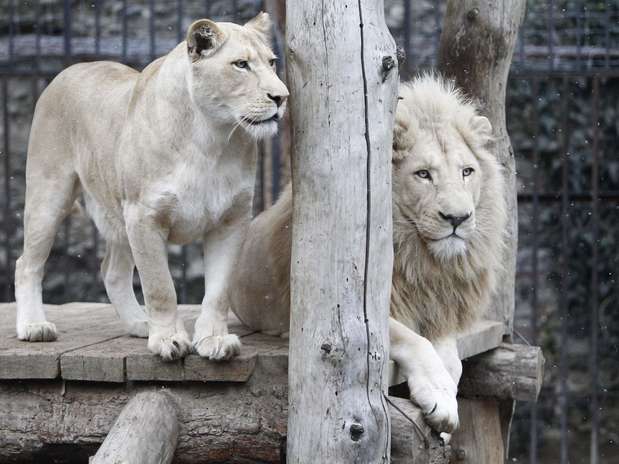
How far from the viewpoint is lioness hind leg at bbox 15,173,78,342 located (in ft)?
14.3

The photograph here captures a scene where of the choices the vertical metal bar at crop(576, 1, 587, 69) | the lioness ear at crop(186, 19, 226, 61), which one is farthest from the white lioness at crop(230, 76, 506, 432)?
the vertical metal bar at crop(576, 1, 587, 69)

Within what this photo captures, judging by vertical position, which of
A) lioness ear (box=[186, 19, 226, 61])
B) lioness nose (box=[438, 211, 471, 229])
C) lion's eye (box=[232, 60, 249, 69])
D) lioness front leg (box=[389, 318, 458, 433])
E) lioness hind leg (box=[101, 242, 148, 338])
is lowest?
lioness front leg (box=[389, 318, 458, 433])

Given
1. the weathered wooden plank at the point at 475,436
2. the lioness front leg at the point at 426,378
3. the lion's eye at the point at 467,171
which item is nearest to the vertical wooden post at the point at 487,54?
the weathered wooden plank at the point at 475,436

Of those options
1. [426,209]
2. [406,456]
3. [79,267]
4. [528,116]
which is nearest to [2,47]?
[79,267]

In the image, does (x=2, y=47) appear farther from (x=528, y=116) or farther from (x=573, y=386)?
(x=573, y=386)

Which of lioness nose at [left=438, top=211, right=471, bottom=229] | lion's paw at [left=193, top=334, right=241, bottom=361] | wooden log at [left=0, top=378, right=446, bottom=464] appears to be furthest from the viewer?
lioness nose at [left=438, top=211, right=471, bottom=229]

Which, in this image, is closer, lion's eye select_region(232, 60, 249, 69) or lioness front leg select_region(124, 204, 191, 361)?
lion's eye select_region(232, 60, 249, 69)

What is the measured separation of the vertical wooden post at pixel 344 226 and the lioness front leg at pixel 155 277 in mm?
509

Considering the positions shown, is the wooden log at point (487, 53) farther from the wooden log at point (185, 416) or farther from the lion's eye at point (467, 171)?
the wooden log at point (185, 416)

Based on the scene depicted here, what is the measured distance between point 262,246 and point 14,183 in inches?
177

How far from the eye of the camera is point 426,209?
4.18 m

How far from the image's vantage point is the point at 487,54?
16.4 ft

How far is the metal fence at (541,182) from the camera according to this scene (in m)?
7.68

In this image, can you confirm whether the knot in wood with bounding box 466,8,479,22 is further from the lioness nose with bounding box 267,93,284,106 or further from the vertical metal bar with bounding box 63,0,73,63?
the vertical metal bar with bounding box 63,0,73,63
